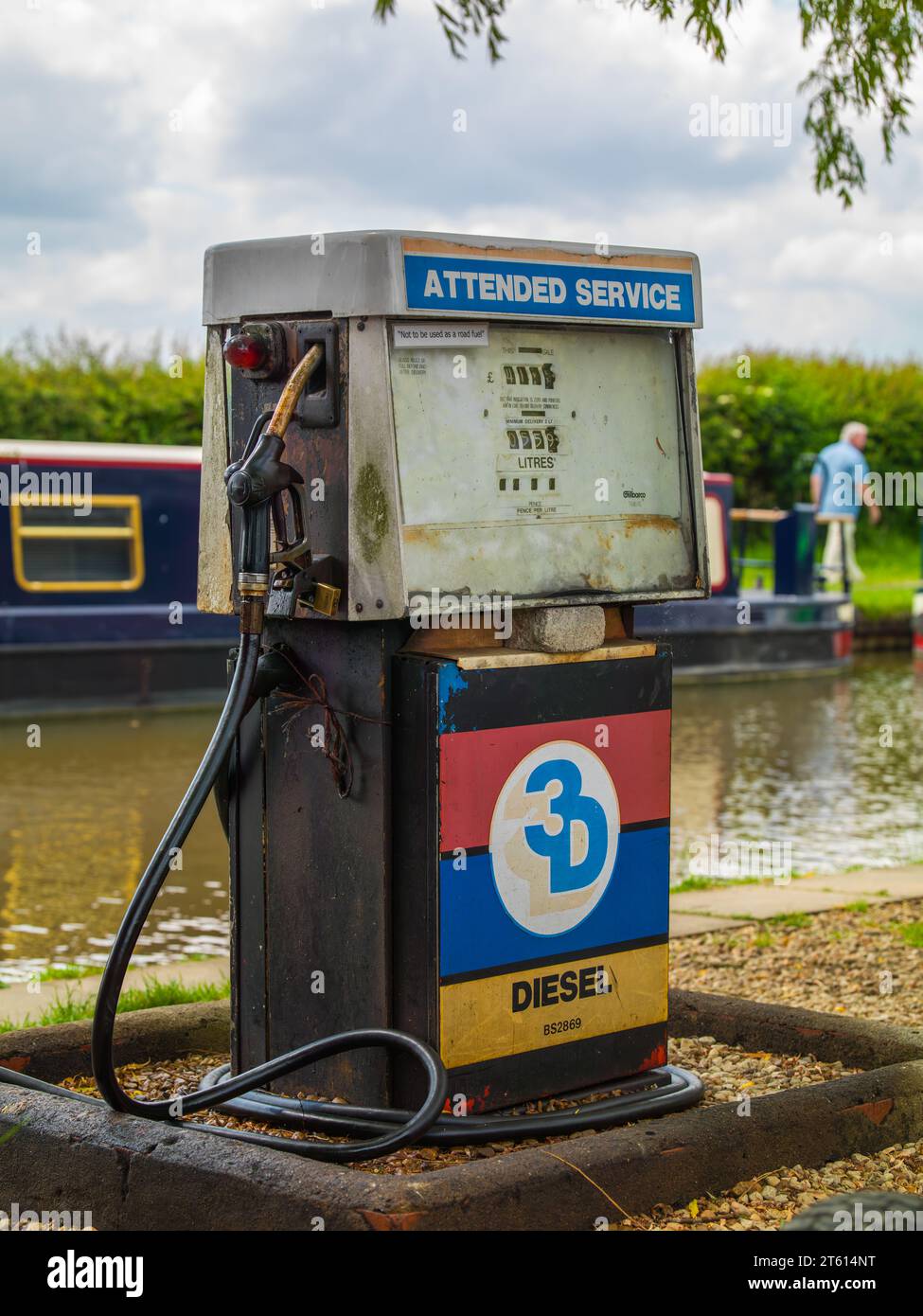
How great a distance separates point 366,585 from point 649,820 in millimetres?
974

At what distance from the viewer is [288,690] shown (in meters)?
4.01

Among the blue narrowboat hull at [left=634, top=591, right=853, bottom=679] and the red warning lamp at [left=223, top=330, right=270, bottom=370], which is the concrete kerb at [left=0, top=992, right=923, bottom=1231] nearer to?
the red warning lamp at [left=223, top=330, right=270, bottom=370]

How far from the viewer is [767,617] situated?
1900cm

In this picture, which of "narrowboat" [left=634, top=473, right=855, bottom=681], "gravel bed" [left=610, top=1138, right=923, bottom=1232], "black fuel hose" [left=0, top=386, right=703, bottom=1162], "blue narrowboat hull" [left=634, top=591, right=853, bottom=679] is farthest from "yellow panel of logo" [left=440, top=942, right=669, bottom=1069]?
"blue narrowboat hull" [left=634, top=591, right=853, bottom=679]

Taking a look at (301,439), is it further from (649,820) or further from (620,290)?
(649,820)

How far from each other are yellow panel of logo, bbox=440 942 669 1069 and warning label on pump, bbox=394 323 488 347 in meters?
1.38

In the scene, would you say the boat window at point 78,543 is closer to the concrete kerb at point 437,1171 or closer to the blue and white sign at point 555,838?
the blue and white sign at point 555,838

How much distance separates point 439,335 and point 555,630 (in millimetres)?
704

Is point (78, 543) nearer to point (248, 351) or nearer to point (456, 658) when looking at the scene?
point (248, 351)

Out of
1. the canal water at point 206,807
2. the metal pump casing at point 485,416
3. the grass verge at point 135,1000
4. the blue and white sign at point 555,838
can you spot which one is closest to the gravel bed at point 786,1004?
the blue and white sign at point 555,838

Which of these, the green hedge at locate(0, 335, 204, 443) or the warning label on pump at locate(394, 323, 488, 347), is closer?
the warning label on pump at locate(394, 323, 488, 347)

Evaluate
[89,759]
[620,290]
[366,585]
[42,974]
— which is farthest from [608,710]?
[89,759]

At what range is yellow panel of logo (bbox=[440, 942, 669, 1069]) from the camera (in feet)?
12.8

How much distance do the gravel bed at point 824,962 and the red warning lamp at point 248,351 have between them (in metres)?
2.94
